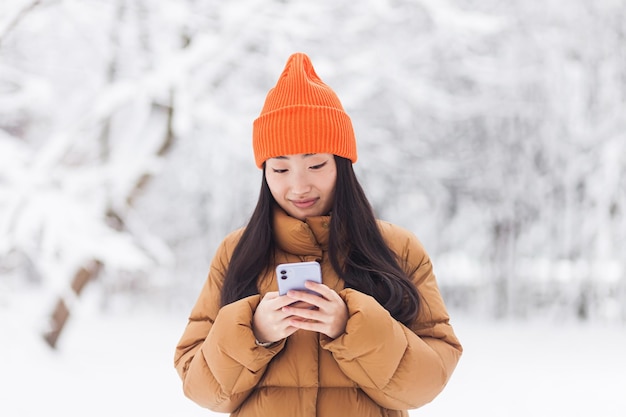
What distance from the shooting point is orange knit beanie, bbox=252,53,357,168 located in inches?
45.3

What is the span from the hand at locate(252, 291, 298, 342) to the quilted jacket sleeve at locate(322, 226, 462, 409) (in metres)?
0.08

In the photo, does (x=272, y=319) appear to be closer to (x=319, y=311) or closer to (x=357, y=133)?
(x=319, y=311)

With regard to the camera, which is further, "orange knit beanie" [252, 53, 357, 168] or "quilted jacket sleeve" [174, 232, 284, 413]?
"orange knit beanie" [252, 53, 357, 168]

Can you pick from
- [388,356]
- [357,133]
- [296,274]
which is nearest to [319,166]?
[296,274]

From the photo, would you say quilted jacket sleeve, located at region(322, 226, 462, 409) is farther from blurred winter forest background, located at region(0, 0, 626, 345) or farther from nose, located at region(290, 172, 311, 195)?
blurred winter forest background, located at region(0, 0, 626, 345)

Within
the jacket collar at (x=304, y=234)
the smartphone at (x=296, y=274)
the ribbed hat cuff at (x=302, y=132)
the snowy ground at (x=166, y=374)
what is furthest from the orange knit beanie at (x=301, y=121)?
the snowy ground at (x=166, y=374)

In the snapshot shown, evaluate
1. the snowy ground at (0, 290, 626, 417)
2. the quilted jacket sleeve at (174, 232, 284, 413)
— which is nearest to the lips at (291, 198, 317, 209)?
the quilted jacket sleeve at (174, 232, 284, 413)

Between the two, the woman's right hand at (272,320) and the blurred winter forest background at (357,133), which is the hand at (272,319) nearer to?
the woman's right hand at (272,320)

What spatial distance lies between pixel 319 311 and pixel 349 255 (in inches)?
8.1

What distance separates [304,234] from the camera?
1141 millimetres

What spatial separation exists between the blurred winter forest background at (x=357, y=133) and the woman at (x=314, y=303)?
1458 millimetres

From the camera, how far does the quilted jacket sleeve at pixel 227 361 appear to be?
3.21 ft

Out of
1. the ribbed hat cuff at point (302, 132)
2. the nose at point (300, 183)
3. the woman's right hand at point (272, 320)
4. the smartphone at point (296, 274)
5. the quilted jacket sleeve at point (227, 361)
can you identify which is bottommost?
the quilted jacket sleeve at point (227, 361)

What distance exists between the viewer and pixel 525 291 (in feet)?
18.7
